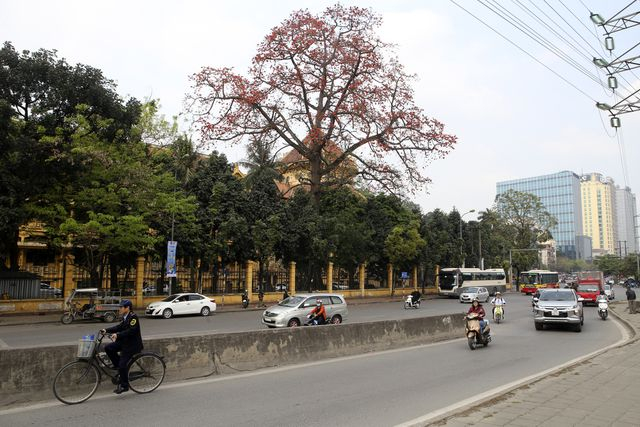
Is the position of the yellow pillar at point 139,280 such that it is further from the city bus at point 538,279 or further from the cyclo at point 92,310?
the city bus at point 538,279

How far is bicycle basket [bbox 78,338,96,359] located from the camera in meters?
7.33

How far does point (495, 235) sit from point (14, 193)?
69498 millimetres

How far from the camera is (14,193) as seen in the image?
22.8m

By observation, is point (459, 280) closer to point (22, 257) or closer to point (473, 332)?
point (473, 332)

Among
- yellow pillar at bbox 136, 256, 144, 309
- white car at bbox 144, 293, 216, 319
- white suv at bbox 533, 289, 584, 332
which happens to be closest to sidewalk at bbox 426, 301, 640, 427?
white suv at bbox 533, 289, 584, 332

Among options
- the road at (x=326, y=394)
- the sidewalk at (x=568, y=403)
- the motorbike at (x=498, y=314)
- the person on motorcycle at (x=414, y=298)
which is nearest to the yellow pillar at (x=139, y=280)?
the person on motorcycle at (x=414, y=298)

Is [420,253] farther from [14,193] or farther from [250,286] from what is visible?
[14,193]

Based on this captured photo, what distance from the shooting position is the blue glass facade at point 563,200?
142625mm

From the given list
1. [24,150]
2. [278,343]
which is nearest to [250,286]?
[24,150]

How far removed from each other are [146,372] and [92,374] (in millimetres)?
825

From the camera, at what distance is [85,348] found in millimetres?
7355

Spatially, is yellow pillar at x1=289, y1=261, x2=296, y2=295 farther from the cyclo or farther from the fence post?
the cyclo

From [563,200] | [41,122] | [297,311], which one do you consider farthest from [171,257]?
[563,200]

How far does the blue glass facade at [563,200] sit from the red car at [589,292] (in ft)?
367
